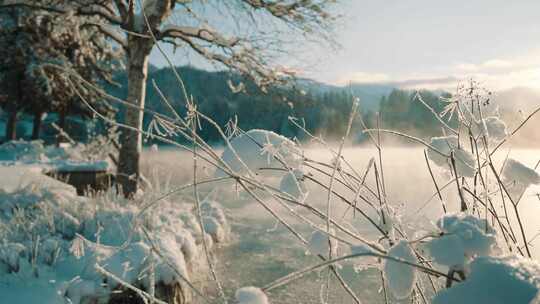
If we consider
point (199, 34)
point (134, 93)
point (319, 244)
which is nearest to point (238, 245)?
point (134, 93)

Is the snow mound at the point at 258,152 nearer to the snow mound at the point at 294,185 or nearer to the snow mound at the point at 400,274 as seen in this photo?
the snow mound at the point at 294,185

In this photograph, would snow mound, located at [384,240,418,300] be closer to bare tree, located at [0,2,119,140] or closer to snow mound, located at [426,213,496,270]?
snow mound, located at [426,213,496,270]

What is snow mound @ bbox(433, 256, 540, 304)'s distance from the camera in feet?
1.52

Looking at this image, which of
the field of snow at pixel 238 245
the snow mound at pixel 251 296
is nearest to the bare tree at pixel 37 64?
the field of snow at pixel 238 245

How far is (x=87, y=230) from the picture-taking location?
Result: 3.84m

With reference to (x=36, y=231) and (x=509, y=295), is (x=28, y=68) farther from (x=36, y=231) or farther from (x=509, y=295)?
(x=509, y=295)

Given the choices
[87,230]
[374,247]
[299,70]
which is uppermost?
[299,70]

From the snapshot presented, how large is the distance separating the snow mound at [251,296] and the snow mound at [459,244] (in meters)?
0.24

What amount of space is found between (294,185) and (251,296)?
0.33 metres

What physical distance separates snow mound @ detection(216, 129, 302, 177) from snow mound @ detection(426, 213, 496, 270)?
349 mm

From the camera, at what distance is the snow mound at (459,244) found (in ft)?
1.74

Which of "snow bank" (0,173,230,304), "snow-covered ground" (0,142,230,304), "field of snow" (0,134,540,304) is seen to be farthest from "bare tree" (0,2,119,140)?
"snow bank" (0,173,230,304)

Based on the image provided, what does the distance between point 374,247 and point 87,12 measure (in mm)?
7127

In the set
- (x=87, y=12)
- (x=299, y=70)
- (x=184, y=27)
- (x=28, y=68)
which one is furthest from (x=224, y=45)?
(x=28, y=68)
